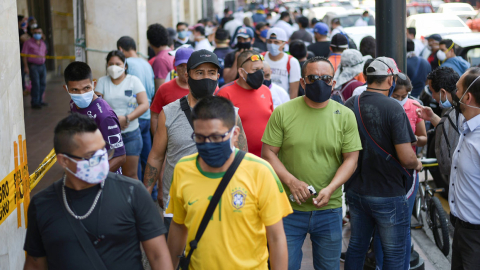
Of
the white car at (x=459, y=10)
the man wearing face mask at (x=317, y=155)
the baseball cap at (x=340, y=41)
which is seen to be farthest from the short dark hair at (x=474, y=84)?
the white car at (x=459, y=10)

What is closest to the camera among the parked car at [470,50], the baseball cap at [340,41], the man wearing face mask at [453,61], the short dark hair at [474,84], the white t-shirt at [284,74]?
the short dark hair at [474,84]

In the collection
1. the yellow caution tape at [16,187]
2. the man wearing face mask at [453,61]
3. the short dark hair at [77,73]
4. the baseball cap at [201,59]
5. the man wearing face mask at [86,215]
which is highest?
the baseball cap at [201,59]

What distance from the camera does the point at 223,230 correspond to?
2.73 metres

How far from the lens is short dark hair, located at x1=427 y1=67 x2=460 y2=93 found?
5.04 m

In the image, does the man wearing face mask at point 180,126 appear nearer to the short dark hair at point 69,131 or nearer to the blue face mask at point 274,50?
the short dark hair at point 69,131

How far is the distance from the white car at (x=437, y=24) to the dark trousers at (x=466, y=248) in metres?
13.0

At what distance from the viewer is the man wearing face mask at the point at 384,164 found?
4.04 metres

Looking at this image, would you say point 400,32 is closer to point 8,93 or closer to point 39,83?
point 8,93

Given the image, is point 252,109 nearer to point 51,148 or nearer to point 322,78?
point 322,78

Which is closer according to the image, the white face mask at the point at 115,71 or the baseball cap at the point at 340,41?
the white face mask at the point at 115,71

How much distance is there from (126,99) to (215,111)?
359cm

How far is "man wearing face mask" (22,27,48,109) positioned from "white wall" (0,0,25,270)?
382 inches

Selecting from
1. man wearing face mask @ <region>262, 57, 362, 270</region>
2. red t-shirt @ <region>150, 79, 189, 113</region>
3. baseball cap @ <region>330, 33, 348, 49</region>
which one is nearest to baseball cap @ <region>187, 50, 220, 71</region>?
man wearing face mask @ <region>262, 57, 362, 270</region>

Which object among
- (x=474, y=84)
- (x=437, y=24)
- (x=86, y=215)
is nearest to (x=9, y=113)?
(x=86, y=215)
